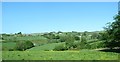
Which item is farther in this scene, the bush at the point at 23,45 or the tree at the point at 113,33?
the bush at the point at 23,45

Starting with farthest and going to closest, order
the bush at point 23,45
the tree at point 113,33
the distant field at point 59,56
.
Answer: the bush at point 23,45 → the tree at point 113,33 → the distant field at point 59,56

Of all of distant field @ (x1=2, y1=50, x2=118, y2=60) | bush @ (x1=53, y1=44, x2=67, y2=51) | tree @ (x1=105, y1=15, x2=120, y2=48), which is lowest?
bush @ (x1=53, y1=44, x2=67, y2=51)

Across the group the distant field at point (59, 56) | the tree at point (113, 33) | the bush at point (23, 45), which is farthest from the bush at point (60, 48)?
the distant field at point (59, 56)

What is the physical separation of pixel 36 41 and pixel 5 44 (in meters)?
6.81

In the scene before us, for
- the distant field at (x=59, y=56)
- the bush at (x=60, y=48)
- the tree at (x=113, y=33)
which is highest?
the tree at (x=113, y=33)

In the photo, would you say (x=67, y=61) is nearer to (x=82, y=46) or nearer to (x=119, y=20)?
(x=119, y=20)

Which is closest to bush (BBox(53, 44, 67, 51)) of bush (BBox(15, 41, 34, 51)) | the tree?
bush (BBox(15, 41, 34, 51))

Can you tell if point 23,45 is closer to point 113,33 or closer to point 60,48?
point 60,48

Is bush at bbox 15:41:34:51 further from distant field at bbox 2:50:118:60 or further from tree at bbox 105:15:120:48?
distant field at bbox 2:50:118:60

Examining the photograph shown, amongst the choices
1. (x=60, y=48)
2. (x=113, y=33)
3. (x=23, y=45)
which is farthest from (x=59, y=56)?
(x=23, y=45)

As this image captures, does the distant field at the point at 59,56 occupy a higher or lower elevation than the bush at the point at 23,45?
higher

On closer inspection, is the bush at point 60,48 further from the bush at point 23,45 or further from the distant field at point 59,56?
the distant field at point 59,56

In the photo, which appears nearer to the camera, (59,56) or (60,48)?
(59,56)

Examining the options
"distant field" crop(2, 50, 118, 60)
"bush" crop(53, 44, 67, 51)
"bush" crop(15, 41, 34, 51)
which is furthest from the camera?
"bush" crop(15, 41, 34, 51)
